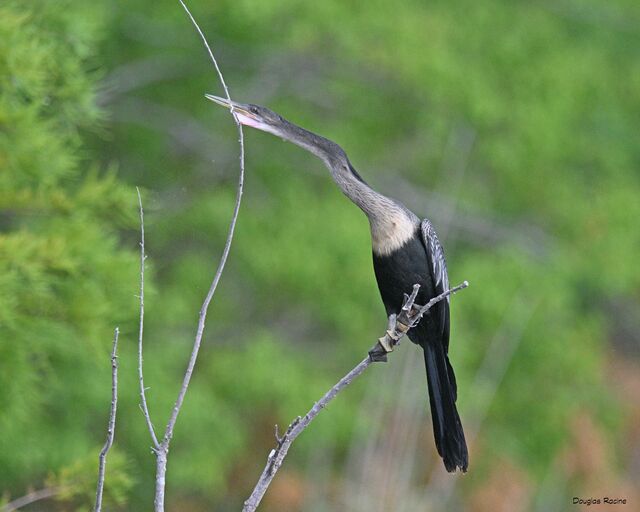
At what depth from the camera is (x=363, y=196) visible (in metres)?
2.86

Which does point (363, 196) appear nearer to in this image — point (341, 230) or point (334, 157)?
point (334, 157)

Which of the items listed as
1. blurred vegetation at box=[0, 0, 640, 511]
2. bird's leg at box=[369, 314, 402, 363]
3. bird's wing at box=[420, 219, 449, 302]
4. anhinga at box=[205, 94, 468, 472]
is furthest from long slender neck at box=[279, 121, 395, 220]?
blurred vegetation at box=[0, 0, 640, 511]

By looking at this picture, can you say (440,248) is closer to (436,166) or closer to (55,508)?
(55,508)

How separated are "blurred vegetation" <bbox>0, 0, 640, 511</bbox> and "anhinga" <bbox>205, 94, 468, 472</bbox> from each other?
3005 millimetres

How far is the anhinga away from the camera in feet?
9.11

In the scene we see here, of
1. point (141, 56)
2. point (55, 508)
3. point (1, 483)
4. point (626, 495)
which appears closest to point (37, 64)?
point (1, 483)

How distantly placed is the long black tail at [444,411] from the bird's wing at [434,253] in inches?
8.8

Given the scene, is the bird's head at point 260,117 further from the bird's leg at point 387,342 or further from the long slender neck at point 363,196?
the bird's leg at point 387,342

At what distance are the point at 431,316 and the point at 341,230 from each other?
5.77m

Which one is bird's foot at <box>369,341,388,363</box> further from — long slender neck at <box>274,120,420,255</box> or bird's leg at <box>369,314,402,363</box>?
long slender neck at <box>274,120,420,255</box>

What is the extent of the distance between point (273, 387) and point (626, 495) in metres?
4.61

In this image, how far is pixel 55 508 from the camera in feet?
24.5

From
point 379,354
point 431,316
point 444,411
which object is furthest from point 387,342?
point 431,316

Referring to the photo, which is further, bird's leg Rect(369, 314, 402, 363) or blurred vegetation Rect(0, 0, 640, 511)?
blurred vegetation Rect(0, 0, 640, 511)
